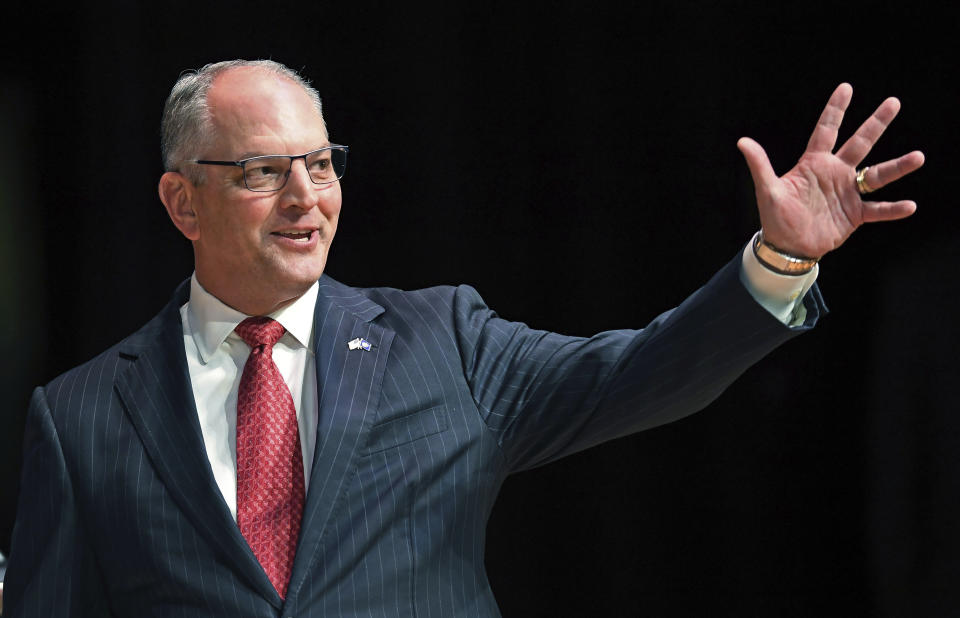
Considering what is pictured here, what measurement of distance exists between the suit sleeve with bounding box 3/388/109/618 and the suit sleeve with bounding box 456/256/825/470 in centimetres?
63

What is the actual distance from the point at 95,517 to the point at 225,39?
1.61 m

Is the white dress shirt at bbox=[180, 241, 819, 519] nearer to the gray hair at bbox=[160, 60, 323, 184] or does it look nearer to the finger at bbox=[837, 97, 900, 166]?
the gray hair at bbox=[160, 60, 323, 184]

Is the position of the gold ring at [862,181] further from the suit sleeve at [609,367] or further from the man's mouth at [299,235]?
the man's mouth at [299,235]

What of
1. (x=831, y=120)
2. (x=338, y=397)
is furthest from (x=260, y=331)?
(x=831, y=120)

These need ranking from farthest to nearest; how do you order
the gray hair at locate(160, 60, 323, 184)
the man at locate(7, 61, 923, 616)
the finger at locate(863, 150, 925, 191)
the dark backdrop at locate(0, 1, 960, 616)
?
the dark backdrop at locate(0, 1, 960, 616) < the gray hair at locate(160, 60, 323, 184) < the man at locate(7, 61, 923, 616) < the finger at locate(863, 150, 925, 191)

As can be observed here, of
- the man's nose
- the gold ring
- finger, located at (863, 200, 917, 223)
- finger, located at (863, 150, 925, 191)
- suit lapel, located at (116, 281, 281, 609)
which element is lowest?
suit lapel, located at (116, 281, 281, 609)

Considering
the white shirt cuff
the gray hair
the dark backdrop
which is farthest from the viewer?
the dark backdrop

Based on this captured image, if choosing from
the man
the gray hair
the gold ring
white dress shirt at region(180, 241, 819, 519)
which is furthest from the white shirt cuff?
the gray hair

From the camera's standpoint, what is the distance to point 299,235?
6.30ft

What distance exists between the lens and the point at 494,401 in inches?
73.4

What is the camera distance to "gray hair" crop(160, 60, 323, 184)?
1975mm

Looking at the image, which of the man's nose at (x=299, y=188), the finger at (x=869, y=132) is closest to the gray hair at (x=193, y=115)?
the man's nose at (x=299, y=188)

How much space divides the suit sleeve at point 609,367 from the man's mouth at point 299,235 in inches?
10.2

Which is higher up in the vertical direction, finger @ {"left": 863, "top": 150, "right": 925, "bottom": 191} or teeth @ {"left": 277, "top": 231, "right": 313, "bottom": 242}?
finger @ {"left": 863, "top": 150, "right": 925, "bottom": 191}
